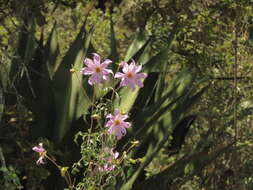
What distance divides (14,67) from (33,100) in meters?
0.36

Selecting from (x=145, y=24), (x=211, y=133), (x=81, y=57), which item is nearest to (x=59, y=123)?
(x=81, y=57)

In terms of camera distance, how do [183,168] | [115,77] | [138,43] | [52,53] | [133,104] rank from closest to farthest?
[115,77] → [183,168] → [133,104] → [52,53] → [138,43]

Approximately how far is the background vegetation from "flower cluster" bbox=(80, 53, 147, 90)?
1.59 feet

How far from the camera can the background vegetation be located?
3.79 meters

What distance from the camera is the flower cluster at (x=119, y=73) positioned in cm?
241

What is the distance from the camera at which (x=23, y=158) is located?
11.9 feet

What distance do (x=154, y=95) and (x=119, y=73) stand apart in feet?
6.16

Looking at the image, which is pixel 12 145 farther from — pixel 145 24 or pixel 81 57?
pixel 145 24

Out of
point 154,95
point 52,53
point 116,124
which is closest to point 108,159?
point 116,124

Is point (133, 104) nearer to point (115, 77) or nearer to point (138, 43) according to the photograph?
point (138, 43)

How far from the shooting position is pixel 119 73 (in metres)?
2.41

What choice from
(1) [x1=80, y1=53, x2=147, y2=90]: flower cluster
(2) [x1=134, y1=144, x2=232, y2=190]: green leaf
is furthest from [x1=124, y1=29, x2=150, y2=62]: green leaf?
(1) [x1=80, y1=53, x2=147, y2=90]: flower cluster

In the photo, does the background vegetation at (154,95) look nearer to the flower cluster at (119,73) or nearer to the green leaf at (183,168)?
the green leaf at (183,168)

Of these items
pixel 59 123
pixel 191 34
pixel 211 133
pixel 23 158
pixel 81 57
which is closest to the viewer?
pixel 23 158
